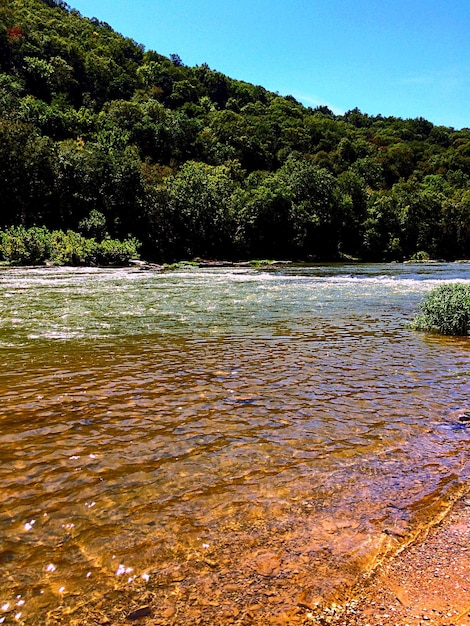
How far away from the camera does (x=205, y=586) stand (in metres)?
3.45

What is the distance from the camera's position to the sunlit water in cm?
347

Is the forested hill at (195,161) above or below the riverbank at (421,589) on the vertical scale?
above

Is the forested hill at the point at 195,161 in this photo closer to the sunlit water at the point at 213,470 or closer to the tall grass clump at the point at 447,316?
the tall grass clump at the point at 447,316

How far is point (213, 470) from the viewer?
5.28 meters

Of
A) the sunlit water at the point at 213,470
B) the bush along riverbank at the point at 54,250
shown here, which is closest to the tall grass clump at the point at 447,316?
the sunlit water at the point at 213,470

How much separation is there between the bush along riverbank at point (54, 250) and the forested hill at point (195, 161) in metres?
11.5

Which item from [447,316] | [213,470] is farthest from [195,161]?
[213,470]

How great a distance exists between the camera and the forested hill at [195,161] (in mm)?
71500

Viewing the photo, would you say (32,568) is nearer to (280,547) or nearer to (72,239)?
(280,547)

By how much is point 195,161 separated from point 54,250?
7116 centimetres

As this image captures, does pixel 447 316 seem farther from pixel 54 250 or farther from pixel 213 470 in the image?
pixel 54 250

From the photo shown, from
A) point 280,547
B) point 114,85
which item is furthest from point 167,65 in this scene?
point 280,547

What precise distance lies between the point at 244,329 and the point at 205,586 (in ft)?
36.4

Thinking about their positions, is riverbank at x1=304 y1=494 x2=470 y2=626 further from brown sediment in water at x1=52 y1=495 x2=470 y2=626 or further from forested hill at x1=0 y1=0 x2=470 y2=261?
forested hill at x1=0 y1=0 x2=470 y2=261
